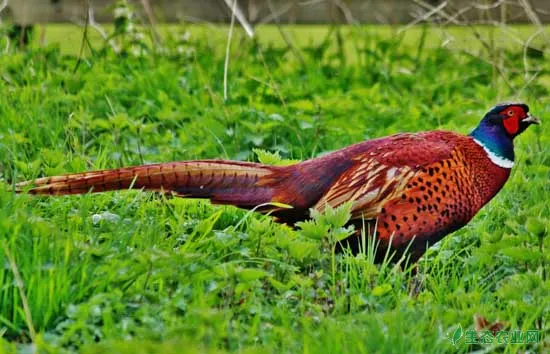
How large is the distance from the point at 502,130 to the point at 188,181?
116 centimetres

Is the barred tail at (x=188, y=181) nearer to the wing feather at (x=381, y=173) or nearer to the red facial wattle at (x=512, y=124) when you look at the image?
the wing feather at (x=381, y=173)

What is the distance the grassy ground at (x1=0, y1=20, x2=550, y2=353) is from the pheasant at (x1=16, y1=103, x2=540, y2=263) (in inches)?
3.7

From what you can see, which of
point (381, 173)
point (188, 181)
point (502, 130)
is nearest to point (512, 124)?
point (502, 130)

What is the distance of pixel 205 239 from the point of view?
3.98 metres

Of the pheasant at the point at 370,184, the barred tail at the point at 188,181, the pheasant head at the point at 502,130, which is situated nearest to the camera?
the barred tail at the point at 188,181

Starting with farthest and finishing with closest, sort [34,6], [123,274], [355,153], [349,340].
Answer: [34,6] < [355,153] < [123,274] < [349,340]

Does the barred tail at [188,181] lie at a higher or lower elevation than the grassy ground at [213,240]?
higher

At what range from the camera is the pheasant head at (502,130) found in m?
4.39

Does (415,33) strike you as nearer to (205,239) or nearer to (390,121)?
(390,121)

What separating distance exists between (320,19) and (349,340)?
227 inches

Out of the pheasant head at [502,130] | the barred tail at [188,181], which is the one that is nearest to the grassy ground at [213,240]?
the barred tail at [188,181]

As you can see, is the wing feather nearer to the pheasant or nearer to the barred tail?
the pheasant

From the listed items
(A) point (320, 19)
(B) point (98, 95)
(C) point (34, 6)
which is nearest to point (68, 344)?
(B) point (98, 95)

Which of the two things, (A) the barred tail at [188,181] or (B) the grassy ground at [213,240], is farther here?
(A) the barred tail at [188,181]
